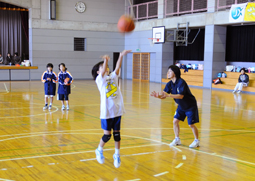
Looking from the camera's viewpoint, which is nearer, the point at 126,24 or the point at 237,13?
the point at 126,24

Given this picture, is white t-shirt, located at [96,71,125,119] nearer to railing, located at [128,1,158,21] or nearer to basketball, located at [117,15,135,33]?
basketball, located at [117,15,135,33]

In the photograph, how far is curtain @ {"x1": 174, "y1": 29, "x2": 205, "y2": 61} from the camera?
68.7ft

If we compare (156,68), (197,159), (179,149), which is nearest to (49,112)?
(179,149)

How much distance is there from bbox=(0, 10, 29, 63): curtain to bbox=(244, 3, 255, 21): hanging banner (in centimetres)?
1687

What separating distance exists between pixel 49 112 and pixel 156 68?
1499 centimetres

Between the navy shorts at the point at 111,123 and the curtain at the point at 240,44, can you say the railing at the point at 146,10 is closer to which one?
the curtain at the point at 240,44

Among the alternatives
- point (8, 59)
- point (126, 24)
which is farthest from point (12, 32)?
point (126, 24)

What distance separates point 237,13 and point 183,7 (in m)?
5.56

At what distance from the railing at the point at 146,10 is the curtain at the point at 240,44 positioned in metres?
6.42

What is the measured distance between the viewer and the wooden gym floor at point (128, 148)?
437 cm

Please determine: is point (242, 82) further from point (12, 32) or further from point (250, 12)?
point (12, 32)

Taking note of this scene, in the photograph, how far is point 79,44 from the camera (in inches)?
995

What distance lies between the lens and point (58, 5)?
23781mm

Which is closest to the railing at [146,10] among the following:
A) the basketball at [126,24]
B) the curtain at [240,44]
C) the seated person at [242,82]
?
the curtain at [240,44]
